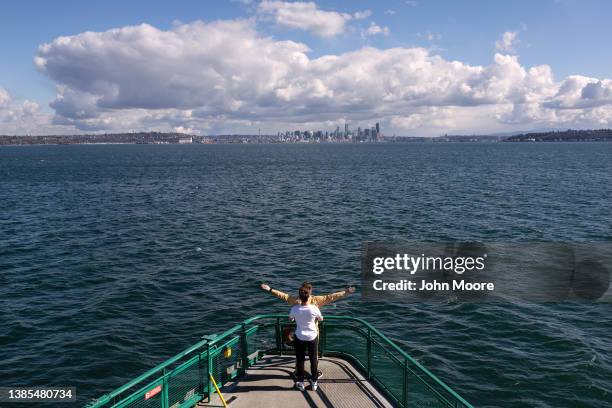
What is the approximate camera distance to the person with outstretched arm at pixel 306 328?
29.2ft

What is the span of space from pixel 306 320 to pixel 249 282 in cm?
1852

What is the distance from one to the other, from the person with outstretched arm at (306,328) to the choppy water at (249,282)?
829 cm

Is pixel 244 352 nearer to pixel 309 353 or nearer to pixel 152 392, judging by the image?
pixel 309 353

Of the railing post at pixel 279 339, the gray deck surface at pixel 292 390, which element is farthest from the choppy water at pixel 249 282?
the railing post at pixel 279 339

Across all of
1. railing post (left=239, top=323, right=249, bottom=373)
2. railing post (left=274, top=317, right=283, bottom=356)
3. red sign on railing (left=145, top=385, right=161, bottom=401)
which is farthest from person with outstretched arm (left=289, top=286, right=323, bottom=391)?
red sign on railing (left=145, top=385, right=161, bottom=401)

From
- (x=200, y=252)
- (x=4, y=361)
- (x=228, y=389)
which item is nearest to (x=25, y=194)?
(x=200, y=252)

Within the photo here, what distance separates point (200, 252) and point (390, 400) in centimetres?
2661

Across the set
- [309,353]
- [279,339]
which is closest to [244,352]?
[279,339]

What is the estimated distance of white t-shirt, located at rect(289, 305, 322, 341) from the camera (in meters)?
8.88

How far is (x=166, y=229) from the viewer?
42.4 meters

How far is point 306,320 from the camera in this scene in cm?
895

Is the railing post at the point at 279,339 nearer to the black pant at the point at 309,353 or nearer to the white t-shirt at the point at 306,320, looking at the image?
the black pant at the point at 309,353

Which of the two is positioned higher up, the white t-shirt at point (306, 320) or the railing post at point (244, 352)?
the white t-shirt at point (306, 320)

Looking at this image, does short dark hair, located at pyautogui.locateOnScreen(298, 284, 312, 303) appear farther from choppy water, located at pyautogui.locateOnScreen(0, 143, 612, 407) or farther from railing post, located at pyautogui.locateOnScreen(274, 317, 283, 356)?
Result: choppy water, located at pyautogui.locateOnScreen(0, 143, 612, 407)
